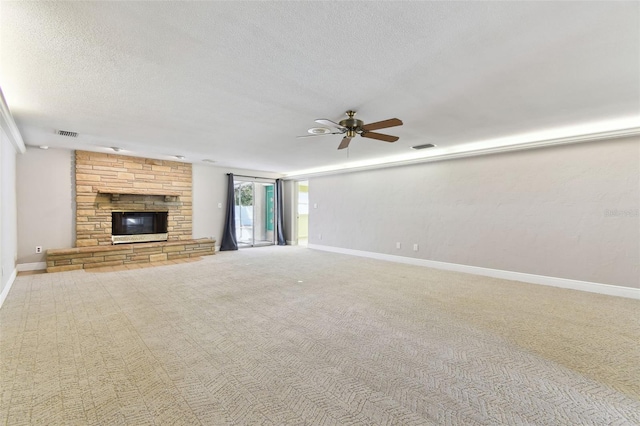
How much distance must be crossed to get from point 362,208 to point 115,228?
5.98 m

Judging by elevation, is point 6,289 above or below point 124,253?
below

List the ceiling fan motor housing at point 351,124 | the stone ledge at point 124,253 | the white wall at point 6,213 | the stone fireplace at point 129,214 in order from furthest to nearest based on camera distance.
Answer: the stone fireplace at point 129,214, the stone ledge at point 124,253, the white wall at point 6,213, the ceiling fan motor housing at point 351,124

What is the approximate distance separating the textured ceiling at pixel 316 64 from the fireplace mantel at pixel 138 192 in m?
2.31

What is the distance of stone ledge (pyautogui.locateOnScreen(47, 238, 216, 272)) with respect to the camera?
17.4ft

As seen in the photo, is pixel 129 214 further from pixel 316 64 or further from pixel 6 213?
pixel 316 64

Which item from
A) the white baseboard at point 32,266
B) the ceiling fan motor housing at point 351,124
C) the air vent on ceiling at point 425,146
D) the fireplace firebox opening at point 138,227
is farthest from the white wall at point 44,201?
the air vent on ceiling at point 425,146

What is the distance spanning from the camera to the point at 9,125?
3.66 meters

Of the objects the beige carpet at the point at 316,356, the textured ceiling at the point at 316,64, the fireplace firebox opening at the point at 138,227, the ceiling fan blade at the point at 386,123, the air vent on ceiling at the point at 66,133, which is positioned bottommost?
the beige carpet at the point at 316,356

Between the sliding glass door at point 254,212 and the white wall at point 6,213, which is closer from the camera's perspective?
the white wall at point 6,213

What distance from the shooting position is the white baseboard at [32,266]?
17.4 ft

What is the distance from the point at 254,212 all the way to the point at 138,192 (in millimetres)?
3441

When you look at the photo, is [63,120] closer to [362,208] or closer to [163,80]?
[163,80]

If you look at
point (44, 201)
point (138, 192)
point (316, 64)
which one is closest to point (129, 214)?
point (138, 192)

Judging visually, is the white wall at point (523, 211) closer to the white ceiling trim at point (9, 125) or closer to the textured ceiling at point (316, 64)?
the textured ceiling at point (316, 64)
